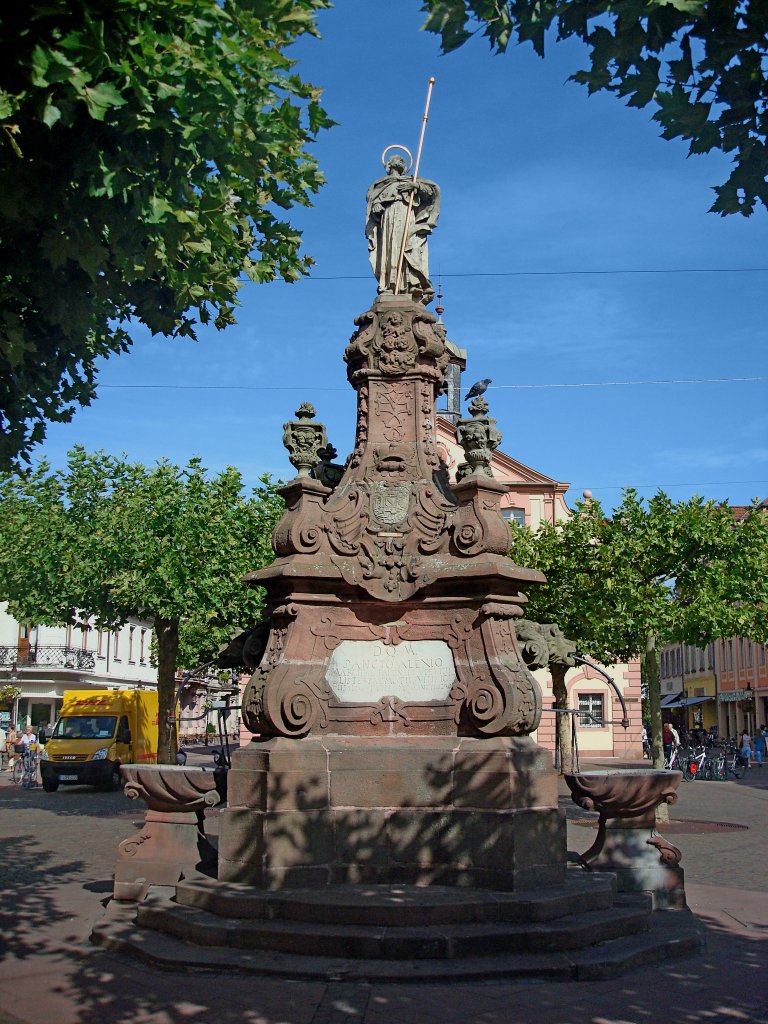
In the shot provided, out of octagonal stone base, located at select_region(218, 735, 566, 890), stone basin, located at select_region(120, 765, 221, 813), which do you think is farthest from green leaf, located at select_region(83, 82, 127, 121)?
stone basin, located at select_region(120, 765, 221, 813)

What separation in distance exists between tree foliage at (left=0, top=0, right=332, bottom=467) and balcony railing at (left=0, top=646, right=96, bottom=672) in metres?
45.8

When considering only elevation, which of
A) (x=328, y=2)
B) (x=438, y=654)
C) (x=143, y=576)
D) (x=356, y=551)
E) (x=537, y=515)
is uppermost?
(x=537, y=515)

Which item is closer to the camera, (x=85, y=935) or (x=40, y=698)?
(x=85, y=935)

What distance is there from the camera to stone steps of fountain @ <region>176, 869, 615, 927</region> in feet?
24.3

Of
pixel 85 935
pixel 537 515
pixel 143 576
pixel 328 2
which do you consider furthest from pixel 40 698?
pixel 328 2

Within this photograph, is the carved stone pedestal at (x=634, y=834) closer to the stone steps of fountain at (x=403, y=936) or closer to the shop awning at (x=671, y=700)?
the stone steps of fountain at (x=403, y=936)

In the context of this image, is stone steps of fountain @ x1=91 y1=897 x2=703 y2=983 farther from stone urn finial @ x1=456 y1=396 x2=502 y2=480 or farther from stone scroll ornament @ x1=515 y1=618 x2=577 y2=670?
stone urn finial @ x1=456 y1=396 x2=502 y2=480

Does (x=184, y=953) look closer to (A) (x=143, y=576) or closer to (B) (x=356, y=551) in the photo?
(B) (x=356, y=551)

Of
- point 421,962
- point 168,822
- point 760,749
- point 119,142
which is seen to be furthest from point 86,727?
point 760,749

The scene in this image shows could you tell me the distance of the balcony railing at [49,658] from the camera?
51062 millimetres

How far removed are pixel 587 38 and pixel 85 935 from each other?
7.41m

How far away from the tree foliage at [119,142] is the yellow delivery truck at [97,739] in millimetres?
22576

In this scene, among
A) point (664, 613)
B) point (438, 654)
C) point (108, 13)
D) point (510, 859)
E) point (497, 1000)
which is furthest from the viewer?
point (664, 613)

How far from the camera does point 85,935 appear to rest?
8453 millimetres
